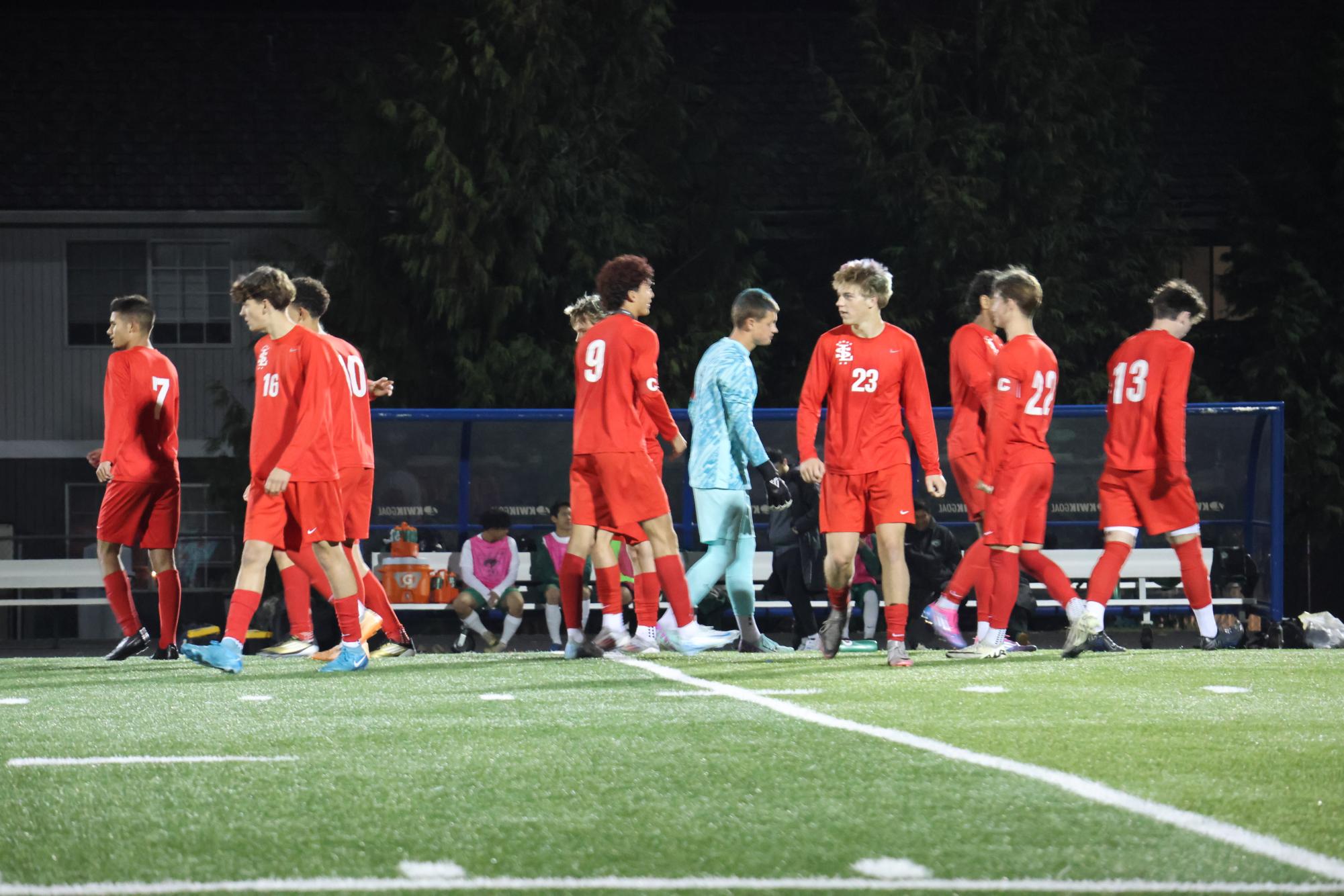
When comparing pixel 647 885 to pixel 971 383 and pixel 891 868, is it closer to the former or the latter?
pixel 891 868

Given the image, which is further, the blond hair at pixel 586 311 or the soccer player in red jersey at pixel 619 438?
the blond hair at pixel 586 311

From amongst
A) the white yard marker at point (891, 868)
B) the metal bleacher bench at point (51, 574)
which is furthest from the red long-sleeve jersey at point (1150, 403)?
the metal bleacher bench at point (51, 574)

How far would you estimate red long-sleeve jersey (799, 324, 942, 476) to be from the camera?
29.8 feet

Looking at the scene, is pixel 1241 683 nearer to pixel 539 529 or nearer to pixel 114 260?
pixel 539 529

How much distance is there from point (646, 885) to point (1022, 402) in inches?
260

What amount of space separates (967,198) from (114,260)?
12266 mm

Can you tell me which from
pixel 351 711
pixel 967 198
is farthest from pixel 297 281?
pixel 967 198

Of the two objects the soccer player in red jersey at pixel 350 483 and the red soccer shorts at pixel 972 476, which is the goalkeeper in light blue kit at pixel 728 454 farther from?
the soccer player in red jersey at pixel 350 483

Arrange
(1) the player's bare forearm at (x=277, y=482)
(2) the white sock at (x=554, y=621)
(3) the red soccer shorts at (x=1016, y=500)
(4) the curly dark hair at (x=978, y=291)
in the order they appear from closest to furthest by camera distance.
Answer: (1) the player's bare forearm at (x=277, y=482) < (3) the red soccer shorts at (x=1016, y=500) < (4) the curly dark hair at (x=978, y=291) < (2) the white sock at (x=554, y=621)

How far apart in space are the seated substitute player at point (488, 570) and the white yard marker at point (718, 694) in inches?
285

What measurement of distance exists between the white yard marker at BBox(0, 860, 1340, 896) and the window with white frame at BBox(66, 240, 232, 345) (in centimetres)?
2321

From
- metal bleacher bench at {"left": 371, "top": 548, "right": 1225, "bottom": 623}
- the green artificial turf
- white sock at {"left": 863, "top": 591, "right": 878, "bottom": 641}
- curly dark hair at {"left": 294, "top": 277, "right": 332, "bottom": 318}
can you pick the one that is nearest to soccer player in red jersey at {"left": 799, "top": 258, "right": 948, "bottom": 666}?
the green artificial turf

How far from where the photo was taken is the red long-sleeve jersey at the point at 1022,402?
9805 millimetres

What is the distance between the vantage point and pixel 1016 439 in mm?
9844
